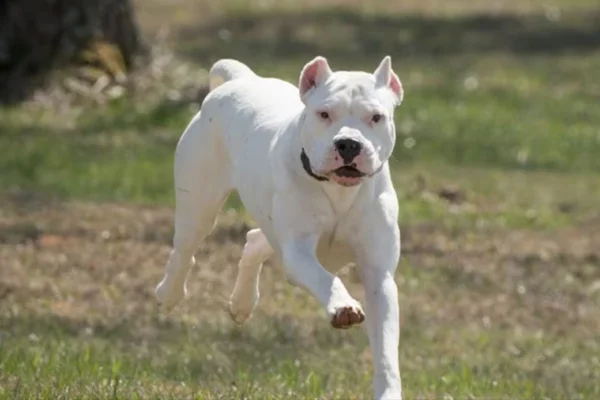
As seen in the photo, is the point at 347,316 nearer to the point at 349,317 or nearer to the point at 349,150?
the point at 349,317

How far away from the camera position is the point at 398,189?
1593 centimetres

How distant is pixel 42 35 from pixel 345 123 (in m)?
12.5

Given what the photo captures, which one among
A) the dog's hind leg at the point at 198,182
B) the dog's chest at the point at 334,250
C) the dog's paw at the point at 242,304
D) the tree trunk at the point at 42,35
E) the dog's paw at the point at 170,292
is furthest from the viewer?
the tree trunk at the point at 42,35

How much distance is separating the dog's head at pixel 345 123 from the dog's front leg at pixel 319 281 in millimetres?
298

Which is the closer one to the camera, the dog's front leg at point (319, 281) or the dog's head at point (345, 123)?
the dog's front leg at point (319, 281)

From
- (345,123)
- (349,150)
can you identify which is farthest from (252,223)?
(349,150)

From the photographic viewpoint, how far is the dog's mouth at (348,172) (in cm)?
655

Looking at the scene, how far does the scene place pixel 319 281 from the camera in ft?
21.7

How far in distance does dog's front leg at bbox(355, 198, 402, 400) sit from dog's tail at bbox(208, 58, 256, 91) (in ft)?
5.83

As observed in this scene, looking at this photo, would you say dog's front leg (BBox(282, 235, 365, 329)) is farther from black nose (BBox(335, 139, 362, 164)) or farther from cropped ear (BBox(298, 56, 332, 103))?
cropped ear (BBox(298, 56, 332, 103))

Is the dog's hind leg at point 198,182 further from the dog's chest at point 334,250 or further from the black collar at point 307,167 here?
the black collar at point 307,167

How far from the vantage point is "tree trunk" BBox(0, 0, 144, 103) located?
60.7 feet

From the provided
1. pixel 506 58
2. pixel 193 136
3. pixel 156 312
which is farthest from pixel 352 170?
pixel 506 58

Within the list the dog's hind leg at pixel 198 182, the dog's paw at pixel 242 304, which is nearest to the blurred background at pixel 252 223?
the dog's paw at pixel 242 304
